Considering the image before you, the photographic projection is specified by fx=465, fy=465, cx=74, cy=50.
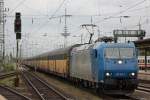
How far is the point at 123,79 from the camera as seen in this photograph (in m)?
23.0

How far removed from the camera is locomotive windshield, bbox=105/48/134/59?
77.7 feet

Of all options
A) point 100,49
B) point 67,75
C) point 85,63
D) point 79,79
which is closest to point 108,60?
point 100,49

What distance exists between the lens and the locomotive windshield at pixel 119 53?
23672 millimetres

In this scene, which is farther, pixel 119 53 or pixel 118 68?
pixel 119 53

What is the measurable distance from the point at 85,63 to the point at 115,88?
533cm

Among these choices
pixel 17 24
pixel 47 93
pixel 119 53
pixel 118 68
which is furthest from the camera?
pixel 17 24

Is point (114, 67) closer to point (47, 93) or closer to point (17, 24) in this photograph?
point (47, 93)

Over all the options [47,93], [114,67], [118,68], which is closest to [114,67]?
[114,67]

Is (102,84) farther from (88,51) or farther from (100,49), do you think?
(88,51)

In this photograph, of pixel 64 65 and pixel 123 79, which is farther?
pixel 64 65

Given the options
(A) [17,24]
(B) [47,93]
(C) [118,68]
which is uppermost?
(A) [17,24]

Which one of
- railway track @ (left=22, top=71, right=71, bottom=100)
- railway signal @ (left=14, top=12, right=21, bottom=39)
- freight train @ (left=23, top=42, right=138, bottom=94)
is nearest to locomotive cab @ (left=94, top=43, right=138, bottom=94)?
freight train @ (left=23, top=42, right=138, bottom=94)

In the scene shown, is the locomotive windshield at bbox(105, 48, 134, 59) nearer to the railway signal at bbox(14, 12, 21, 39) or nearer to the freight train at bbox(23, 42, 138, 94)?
the freight train at bbox(23, 42, 138, 94)

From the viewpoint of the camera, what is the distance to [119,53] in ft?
78.0
